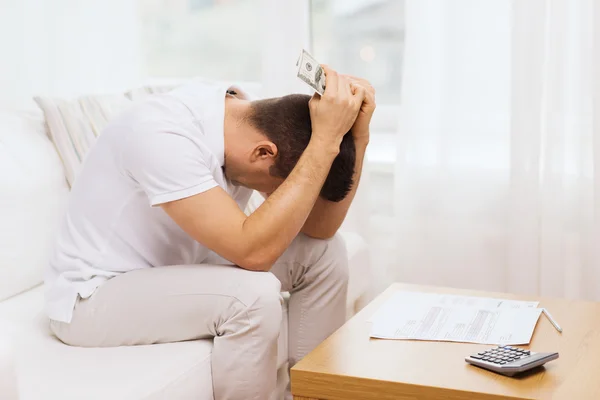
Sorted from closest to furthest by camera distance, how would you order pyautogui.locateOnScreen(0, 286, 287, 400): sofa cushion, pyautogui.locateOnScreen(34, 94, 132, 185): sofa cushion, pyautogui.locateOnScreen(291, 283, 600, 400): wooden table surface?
pyautogui.locateOnScreen(291, 283, 600, 400): wooden table surface
pyautogui.locateOnScreen(0, 286, 287, 400): sofa cushion
pyautogui.locateOnScreen(34, 94, 132, 185): sofa cushion

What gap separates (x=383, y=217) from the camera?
286 cm

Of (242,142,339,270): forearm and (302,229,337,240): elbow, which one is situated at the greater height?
(242,142,339,270): forearm

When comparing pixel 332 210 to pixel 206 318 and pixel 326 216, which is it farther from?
pixel 206 318

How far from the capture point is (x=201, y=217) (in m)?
1.49

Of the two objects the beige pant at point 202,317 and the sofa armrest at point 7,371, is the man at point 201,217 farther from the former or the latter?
the sofa armrest at point 7,371

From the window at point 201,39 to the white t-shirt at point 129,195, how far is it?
1.42 metres

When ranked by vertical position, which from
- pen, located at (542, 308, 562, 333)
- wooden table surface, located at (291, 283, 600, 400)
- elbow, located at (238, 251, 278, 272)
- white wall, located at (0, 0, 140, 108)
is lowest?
wooden table surface, located at (291, 283, 600, 400)

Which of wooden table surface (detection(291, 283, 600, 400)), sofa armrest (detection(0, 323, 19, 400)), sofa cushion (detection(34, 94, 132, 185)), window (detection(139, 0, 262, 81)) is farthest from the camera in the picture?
window (detection(139, 0, 262, 81))

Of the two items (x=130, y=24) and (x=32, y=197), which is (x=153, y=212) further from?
(x=130, y=24)

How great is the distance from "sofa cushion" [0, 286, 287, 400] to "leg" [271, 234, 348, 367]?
33 cm

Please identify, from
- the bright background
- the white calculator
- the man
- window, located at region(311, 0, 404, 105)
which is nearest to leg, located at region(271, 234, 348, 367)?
the man

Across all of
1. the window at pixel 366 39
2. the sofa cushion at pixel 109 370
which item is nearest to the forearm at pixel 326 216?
the sofa cushion at pixel 109 370

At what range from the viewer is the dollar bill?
4.90 feet

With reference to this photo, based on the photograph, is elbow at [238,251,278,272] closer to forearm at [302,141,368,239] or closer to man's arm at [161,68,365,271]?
man's arm at [161,68,365,271]
